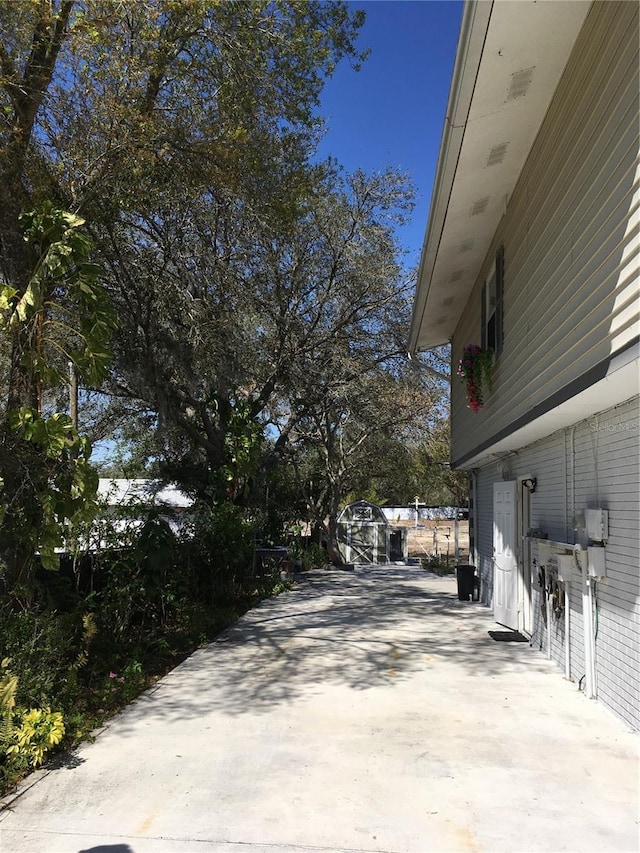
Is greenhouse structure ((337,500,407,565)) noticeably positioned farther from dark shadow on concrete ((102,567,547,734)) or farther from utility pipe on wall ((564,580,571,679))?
utility pipe on wall ((564,580,571,679))

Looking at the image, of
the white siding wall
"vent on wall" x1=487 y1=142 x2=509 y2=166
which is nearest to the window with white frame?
"vent on wall" x1=487 y1=142 x2=509 y2=166

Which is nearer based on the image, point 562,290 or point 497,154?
point 562,290

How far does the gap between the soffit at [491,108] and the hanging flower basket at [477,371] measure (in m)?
1.35

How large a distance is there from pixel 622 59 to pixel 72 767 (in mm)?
5960

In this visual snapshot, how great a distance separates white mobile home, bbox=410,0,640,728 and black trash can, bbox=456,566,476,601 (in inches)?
122

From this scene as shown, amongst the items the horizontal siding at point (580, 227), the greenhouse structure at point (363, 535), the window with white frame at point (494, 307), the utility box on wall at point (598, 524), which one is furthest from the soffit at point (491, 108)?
the greenhouse structure at point (363, 535)

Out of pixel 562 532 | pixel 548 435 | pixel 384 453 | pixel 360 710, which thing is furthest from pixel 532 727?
pixel 384 453

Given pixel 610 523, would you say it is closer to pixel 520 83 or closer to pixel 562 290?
pixel 562 290

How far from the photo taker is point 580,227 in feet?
16.9

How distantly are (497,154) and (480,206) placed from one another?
4.35 feet

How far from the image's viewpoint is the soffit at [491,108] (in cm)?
497

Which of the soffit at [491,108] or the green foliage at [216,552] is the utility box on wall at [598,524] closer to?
the soffit at [491,108]

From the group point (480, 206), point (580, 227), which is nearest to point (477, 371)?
point (480, 206)

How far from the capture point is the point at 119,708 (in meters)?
5.70
